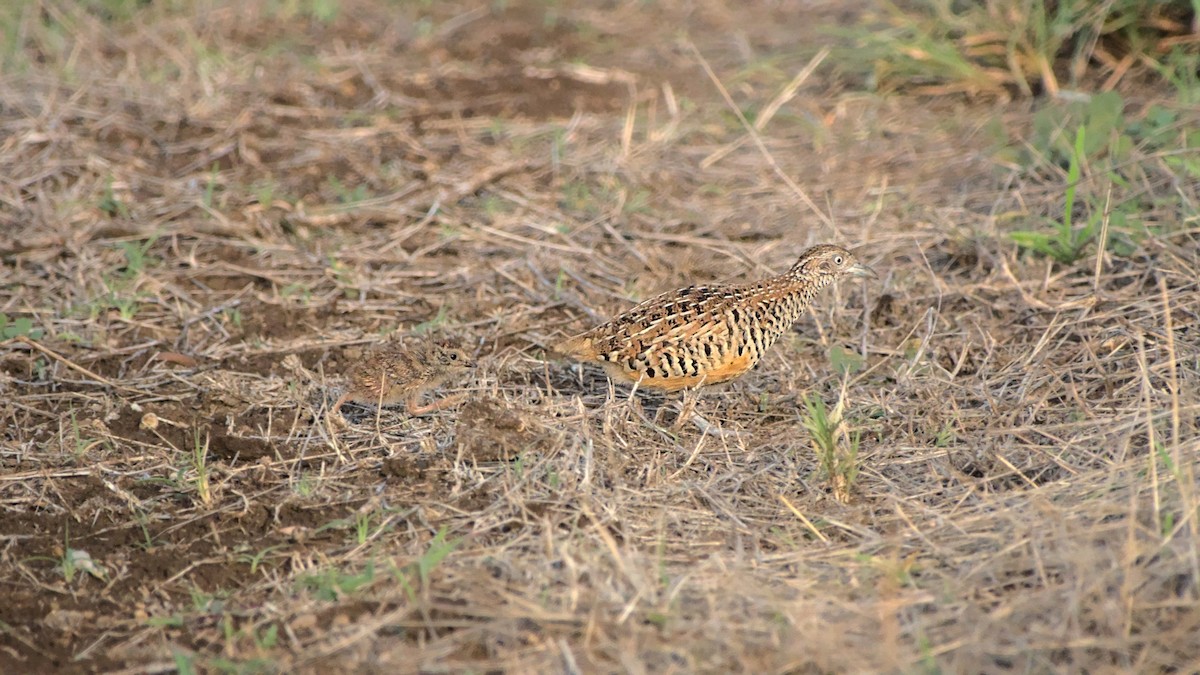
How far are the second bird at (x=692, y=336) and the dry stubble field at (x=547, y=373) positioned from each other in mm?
266

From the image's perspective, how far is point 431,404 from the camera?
5984 millimetres

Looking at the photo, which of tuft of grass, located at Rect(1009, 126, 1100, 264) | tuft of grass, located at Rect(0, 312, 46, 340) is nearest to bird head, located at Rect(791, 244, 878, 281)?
tuft of grass, located at Rect(1009, 126, 1100, 264)

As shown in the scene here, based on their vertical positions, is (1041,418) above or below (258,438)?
above

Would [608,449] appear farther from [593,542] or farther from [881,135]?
[881,135]

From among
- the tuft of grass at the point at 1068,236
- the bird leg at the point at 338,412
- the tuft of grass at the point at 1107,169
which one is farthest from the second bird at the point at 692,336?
the tuft of grass at the point at 1107,169

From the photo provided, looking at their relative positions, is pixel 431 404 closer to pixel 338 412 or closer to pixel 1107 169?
pixel 338 412

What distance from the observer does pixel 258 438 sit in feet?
19.1

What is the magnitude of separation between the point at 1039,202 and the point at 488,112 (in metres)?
4.19

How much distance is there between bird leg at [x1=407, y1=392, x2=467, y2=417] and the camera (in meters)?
5.95

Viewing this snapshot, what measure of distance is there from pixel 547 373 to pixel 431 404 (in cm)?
58

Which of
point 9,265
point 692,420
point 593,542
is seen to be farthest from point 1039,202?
point 9,265

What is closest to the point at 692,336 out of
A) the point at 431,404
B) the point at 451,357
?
the point at 451,357

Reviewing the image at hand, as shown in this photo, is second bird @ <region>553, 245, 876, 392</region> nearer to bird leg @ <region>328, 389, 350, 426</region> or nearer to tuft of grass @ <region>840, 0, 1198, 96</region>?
bird leg @ <region>328, 389, 350, 426</region>

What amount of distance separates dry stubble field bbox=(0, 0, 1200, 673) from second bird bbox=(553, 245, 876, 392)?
0.87 ft
